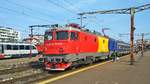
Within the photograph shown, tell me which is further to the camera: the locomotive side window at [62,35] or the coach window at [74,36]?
the coach window at [74,36]

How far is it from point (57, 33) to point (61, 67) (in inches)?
102

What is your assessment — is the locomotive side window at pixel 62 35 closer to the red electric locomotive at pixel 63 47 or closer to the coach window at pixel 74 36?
the red electric locomotive at pixel 63 47

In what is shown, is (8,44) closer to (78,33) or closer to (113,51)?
(113,51)

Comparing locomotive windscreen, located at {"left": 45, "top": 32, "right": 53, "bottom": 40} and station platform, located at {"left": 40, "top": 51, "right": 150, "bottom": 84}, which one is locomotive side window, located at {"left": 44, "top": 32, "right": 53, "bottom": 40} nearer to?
locomotive windscreen, located at {"left": 45, "top": 32, "right": 53, "bottom": 40}

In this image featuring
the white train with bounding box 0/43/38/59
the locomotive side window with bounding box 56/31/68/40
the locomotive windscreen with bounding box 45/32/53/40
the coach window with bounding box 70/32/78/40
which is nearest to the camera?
the locomotive side window with bounding box 56/31/68/40

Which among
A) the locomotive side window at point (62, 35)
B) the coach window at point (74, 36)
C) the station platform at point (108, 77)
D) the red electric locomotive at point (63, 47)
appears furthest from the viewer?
the coach window at point (74, 36)

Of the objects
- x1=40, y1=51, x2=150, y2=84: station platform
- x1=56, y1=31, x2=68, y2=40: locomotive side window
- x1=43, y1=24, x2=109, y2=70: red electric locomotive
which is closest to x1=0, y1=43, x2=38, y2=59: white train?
x1=43, y1=24, x2=109, y2=70: red electric locomotive

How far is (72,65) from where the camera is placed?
20281 mm

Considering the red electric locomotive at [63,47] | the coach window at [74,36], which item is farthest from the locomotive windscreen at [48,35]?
the coach window at [74,36]

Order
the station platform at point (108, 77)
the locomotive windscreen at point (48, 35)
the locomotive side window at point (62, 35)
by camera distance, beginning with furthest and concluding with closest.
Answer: the locomotive windscreen at point (48, 35), the locomotive side window at point (62, 35), the station platform at point (108, 77)

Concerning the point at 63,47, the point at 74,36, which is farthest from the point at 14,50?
the point at 63,47

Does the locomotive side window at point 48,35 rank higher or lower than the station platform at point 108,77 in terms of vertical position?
higher

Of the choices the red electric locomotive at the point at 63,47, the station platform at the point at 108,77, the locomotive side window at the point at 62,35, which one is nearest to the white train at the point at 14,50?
the red electric locomotive at the point at 63,47

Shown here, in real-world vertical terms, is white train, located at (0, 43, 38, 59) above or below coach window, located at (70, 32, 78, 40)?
below
